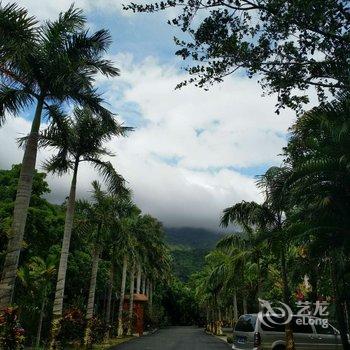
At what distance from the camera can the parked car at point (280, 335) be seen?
14.7 m

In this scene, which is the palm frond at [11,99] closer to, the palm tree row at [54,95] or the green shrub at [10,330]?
the palm tree row at [54,95]

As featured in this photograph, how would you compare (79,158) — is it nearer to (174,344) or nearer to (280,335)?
(280,335)

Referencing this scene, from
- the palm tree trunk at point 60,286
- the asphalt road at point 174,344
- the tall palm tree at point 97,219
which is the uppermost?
the tall palm tree at point 97,219

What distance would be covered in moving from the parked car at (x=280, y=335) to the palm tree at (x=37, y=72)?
811 cm

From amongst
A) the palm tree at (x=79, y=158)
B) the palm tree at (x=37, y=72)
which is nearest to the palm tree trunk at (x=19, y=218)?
the palm tree at (x=37, y=72)

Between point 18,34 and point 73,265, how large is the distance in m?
21.6

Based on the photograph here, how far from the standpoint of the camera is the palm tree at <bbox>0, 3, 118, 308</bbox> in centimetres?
1066

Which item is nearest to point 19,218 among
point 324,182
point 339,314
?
point 324,182

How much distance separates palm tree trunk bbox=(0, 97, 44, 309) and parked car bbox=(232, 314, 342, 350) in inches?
315

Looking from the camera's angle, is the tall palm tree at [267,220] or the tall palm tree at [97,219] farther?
the tall palm tree at [97,219]

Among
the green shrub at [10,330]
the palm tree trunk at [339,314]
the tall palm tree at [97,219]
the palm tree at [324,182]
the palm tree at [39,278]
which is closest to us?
the palm tree at [324,182]

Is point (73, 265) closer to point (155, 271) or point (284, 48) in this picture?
point (155, 271)

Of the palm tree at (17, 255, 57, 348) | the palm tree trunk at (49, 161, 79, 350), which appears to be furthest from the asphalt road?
the palm tree trunk at (49, 161, 79, 350)

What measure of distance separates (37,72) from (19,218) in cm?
412
